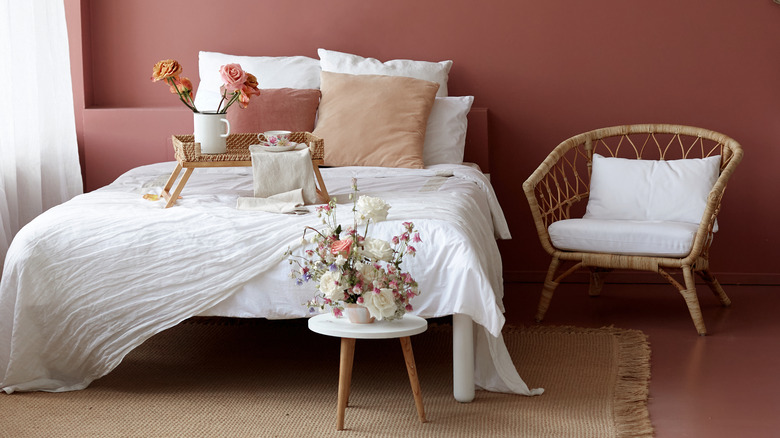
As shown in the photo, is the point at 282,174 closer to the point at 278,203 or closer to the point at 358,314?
the point at 278,203

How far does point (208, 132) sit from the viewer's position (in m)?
3.25

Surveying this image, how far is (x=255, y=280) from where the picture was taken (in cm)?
277

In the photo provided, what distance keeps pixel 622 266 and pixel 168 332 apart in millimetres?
1816

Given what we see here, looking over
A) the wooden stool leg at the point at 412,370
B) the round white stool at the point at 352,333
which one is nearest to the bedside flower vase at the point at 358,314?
the round white stool at the point at 352,333

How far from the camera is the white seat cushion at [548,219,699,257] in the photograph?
3594mm

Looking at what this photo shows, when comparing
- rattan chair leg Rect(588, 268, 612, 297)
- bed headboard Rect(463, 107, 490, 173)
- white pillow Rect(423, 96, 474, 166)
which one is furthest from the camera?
bed headboard Rect(463, 107, 490, 173)

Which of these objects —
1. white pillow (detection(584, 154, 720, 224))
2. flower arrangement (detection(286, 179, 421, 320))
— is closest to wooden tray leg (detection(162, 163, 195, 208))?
flower arrangement (detection(286, 179, 421, 320))

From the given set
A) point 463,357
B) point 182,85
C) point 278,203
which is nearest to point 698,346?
point 463,357

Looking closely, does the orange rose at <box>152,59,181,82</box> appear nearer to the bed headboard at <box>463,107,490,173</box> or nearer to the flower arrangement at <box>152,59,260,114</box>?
the flower arrangement at <box>152,59,260,114</box>

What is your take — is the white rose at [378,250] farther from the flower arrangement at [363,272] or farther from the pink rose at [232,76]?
the pink rose at [232,76]

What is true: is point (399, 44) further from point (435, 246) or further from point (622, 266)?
point (435, 246)

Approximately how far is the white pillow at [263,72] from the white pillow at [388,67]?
0.09m

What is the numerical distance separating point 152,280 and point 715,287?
246cm

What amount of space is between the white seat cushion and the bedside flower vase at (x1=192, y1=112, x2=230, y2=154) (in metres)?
1.41
